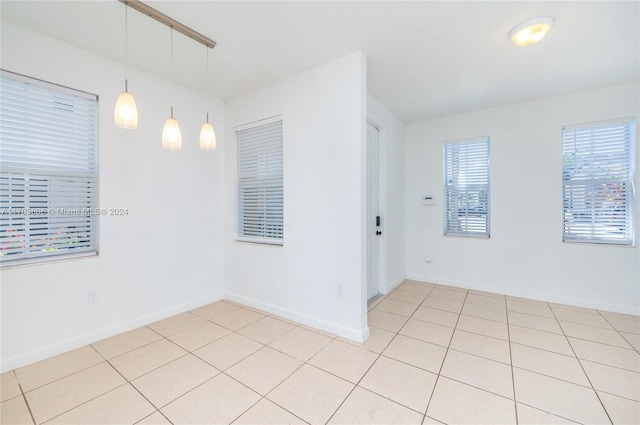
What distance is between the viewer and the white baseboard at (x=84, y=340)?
2113mm

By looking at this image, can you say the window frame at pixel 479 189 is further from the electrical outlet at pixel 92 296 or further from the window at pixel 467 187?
the electrical outlet at pixel 92 296

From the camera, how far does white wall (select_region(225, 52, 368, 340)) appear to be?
255 cm

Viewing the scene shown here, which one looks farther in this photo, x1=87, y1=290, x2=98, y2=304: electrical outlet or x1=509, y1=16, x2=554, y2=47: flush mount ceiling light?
x1=87, y1=290, x2=98, y2=304: electrical outlet

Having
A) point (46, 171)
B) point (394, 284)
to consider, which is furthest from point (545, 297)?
point (46, 171)

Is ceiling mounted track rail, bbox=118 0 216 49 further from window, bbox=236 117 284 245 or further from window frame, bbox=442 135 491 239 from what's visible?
window frame, bbox=442 135 491 239

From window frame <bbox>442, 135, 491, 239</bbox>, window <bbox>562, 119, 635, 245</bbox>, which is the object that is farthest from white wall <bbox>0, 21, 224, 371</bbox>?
window <bbox>562, 119, 635, 245</bbox>

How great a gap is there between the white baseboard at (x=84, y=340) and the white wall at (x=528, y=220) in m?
3.83

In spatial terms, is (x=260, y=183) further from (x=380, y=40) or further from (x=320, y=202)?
(x=380, y=40)

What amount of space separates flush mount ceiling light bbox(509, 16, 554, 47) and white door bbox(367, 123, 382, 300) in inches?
68.7

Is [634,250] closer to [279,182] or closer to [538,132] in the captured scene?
[538,132]

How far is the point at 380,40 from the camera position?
235 centimetres

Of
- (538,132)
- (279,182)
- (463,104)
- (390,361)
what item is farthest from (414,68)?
(390,361)

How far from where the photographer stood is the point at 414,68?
2.81 m

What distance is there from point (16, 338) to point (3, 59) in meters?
2.23
